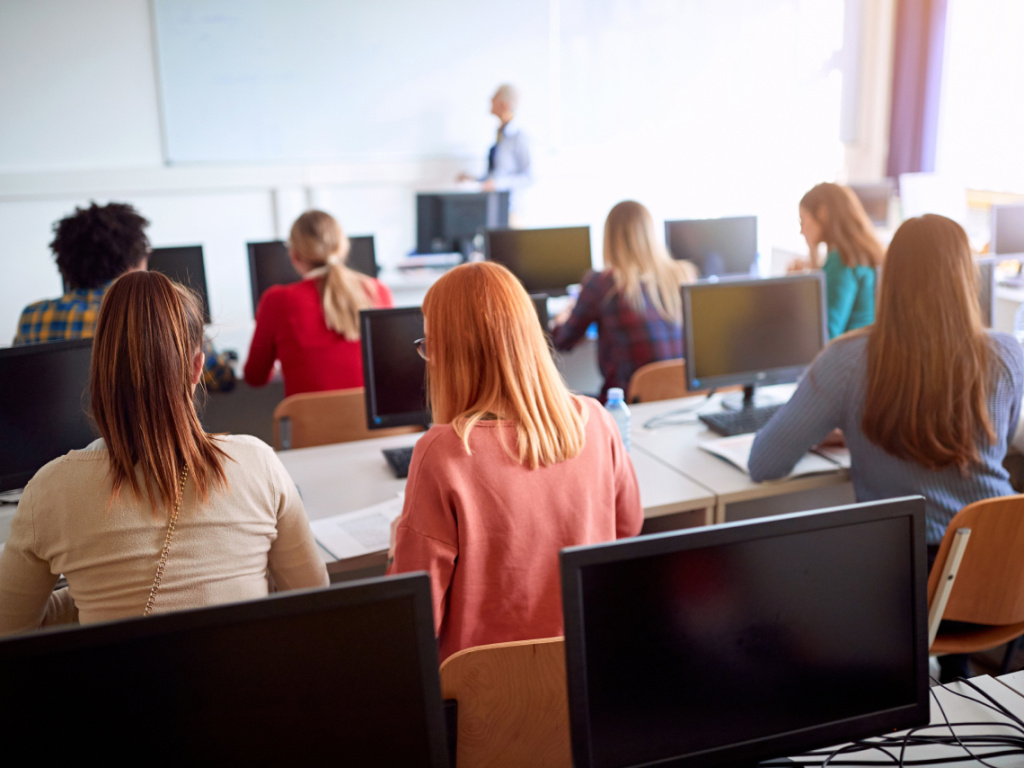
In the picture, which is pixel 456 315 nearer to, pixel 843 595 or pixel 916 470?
pixel 843 595

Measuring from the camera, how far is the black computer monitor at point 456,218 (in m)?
4.73

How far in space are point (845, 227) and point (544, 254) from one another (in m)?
1.56

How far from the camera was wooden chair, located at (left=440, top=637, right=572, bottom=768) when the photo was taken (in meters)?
1.17

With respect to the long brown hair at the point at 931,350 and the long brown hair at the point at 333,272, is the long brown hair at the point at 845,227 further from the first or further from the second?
the long brown hair at the point at 333,272

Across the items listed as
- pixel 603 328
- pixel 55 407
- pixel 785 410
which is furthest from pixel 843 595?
pixel 603 328

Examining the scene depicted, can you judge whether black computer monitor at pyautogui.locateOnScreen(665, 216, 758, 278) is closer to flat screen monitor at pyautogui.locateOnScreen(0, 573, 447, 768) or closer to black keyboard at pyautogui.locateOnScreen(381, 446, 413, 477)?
black keyboard at pyautogui.locateOnScreen(381, 446, 413, 477)

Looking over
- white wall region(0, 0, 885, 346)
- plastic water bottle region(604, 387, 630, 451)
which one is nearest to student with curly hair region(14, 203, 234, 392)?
plastic water bottle region(604, 387, 630, 451)

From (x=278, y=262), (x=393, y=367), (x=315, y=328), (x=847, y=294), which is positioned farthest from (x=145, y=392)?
(x=278, y=262)

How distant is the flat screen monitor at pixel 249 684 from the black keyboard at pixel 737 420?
1799mm

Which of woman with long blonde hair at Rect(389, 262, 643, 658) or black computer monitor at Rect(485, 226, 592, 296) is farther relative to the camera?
black computer monitor at Rect(485, 226, 592, 296)

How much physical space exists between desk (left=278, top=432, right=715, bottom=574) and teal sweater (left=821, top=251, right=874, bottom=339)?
1.19 m

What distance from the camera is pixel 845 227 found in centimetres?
320

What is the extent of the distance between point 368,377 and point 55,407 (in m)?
0.72

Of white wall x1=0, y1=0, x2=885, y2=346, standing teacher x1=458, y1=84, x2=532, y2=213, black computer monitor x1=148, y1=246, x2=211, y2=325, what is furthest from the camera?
standing teacher x1=458, y1=84, x2=532, y2=213
